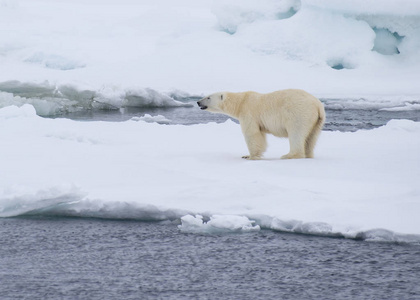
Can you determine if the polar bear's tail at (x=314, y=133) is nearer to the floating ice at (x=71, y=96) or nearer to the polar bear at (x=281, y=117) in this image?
the polar bear at (x=281, y=117)

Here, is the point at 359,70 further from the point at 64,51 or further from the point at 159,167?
the point at 159,167

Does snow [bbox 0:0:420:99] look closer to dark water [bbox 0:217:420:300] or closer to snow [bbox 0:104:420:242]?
snow [bbox 0:104:420:242]

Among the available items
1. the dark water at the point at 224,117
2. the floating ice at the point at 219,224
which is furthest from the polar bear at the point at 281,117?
the dark water at the point at 224,117

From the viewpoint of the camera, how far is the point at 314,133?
6.78m

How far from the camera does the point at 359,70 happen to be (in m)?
22.4

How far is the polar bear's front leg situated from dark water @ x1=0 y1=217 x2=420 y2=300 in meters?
2.09

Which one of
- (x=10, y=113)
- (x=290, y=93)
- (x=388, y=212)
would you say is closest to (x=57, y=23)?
(x=10, y=113)

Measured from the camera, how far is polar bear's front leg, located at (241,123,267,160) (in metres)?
6.89

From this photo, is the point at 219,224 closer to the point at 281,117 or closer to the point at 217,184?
the point at 217,184

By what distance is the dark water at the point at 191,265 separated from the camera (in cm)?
380

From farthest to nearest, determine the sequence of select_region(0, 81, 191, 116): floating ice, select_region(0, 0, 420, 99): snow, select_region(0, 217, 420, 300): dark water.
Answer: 1. select_region(0, 0, 420, 99): snow
2. select_region(0, 81, 191, 116): floating ice
3. select_region(0, 217, 420, 300): dark water

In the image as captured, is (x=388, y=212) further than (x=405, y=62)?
No

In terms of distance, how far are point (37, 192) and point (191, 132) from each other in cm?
429

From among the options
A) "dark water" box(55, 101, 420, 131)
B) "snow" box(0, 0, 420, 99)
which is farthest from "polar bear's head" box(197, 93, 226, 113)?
"snow" box(0, 0, 420, 99)
